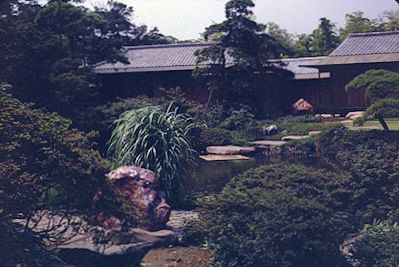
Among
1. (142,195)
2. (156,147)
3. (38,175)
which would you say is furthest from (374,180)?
(38,175)

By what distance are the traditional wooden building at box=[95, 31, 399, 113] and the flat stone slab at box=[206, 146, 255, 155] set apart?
4699 millimetres

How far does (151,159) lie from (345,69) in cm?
1250

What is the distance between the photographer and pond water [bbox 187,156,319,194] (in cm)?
875

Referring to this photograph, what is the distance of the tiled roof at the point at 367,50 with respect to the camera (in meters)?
18.3

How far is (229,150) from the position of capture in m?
14.3

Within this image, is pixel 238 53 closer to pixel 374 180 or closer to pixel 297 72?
pixel 297 72

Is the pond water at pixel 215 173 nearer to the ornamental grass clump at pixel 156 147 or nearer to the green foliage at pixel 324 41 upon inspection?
the ornamental grass clump at pixel 156 147

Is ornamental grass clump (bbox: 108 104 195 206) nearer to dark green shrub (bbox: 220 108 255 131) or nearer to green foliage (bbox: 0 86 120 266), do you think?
green foliage (bbox: 0 86 120 266)

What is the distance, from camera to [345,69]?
18953mm

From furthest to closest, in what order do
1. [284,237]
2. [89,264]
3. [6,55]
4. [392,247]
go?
[6,55] < [89,264] < [392,247] < [284,237]

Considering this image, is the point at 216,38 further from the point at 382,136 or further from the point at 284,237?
the point at 284,237

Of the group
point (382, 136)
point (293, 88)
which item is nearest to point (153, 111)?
point (382, 136)

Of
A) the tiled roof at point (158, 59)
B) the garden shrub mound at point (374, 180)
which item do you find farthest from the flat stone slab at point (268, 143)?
the garden shrub mound at point (374, 180)

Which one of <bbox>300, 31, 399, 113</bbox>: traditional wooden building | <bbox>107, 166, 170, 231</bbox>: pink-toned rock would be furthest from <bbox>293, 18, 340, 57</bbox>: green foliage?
<bbox>107, 166, 170, 231</bbox>: pink-toned rock
